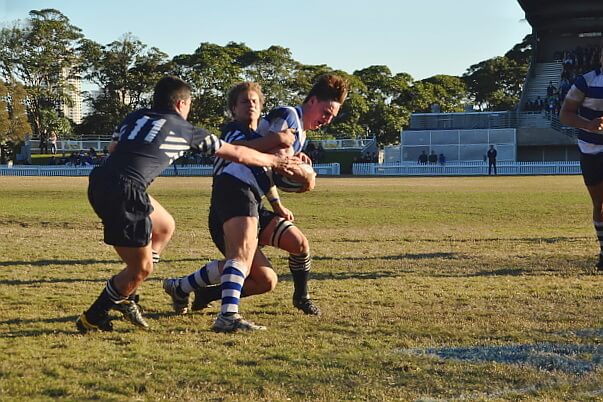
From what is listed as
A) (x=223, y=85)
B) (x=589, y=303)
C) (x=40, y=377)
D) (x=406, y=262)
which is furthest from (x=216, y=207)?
(x=223, y=85)

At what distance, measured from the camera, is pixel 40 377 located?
4.30 metres

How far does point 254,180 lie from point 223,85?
3003 inches

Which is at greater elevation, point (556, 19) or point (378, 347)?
point (556, 19)

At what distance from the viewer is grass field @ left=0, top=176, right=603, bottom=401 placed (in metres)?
4.14

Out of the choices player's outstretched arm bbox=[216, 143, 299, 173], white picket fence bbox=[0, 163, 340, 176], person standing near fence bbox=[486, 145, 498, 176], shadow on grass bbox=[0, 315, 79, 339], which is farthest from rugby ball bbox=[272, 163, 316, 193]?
white picket fence bbox=[0, 163, 340, 176]

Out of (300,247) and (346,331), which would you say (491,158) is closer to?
(300,247)

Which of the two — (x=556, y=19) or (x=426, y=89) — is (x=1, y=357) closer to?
(x=556, y=19)

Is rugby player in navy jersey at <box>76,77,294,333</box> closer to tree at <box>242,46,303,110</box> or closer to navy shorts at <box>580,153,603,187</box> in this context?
navy shorts at <box>580,153,603,187</box>

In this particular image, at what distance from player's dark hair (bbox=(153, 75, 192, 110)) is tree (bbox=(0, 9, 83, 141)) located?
7961 centimetres

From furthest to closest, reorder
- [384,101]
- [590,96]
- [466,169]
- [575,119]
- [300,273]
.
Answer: [384,101] → [466,169] → [590,96] → [575,119] → [300,273]

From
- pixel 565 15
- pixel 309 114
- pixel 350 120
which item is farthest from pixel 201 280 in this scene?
pixel 350 120

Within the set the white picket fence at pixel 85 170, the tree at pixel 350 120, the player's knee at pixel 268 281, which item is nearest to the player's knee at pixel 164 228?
the player's knee at pixel 268 281

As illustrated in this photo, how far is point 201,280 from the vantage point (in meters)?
6.23

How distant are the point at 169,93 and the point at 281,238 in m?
1.45
